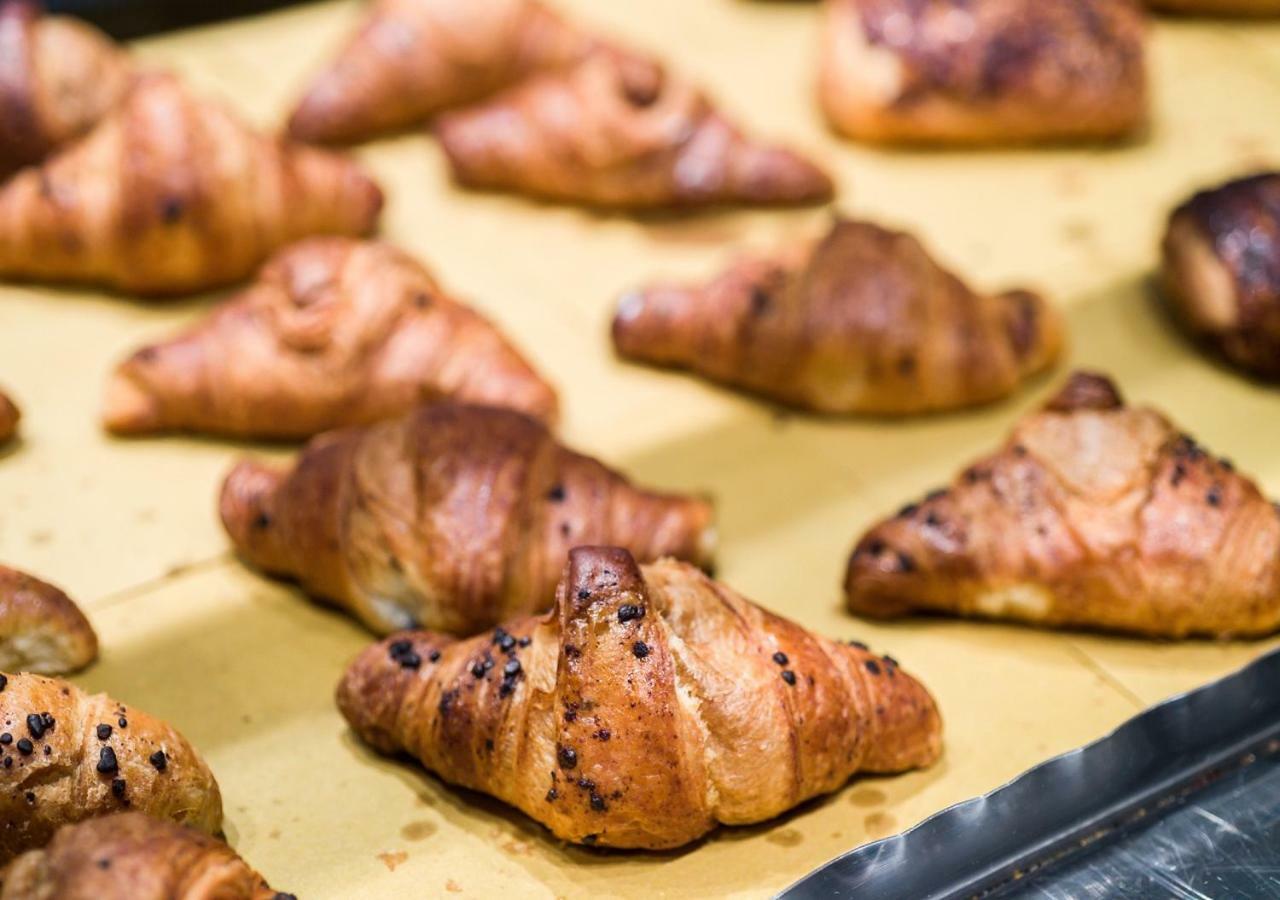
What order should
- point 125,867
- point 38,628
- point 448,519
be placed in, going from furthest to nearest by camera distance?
point 448,519 < point 38,628 < point 125,867

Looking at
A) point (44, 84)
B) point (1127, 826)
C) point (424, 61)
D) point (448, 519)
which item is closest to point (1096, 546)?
point (1127, 826)

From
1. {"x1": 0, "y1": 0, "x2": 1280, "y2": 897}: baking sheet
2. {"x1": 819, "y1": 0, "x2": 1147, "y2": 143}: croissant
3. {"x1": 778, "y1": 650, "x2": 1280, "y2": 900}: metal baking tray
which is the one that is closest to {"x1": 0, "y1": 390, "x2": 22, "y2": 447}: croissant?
{"x1": 0, "y1": 0, "x2": 1280, "y2": 897}: baking sheet

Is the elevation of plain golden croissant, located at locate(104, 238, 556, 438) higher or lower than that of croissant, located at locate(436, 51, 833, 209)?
lower

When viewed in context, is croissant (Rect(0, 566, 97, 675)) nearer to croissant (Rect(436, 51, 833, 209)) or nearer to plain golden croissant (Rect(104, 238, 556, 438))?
plain golden croissant (Rect(104, 238, 556, 438))

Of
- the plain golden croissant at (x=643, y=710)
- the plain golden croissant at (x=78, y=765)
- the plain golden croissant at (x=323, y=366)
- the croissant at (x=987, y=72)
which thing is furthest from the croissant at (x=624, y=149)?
the plain golden croissant at (x=78, y=765)

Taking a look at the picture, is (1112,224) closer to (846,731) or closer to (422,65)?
(422,65)

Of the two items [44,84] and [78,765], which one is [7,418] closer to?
[44,84]

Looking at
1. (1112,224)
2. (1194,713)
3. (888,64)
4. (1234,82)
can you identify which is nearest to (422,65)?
(888,64)
